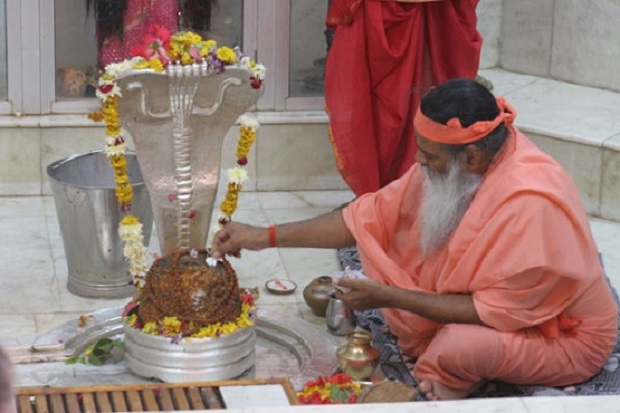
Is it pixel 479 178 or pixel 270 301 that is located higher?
pixel 479 178

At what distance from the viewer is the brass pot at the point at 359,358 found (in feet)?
15.0

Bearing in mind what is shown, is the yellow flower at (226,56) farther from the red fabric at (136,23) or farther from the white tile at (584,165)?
the white tile at (584,165)

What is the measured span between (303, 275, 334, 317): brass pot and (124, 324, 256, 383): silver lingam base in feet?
2.09

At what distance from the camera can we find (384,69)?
20.0ft

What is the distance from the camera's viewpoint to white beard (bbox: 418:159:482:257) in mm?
4449

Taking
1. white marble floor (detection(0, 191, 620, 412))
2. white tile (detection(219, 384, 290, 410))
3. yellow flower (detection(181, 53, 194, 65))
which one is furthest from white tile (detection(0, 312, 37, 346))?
yellow flower (detection(181, 53, 194, 65))

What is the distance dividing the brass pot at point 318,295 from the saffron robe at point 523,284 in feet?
2.39

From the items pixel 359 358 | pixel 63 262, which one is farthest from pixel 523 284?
pixel 63 262

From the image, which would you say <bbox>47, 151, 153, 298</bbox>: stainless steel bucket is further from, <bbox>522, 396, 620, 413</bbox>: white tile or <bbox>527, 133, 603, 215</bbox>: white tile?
<bbox>522, 396, 620, 413</bbox>: white tile

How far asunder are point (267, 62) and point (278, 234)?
7.38ft

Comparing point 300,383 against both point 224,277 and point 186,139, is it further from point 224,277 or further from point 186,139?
point 186,139

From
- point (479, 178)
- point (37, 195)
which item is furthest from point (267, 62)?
point (479, 178)

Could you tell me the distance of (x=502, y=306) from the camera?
427 cm

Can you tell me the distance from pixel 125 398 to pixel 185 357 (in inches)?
14.0
